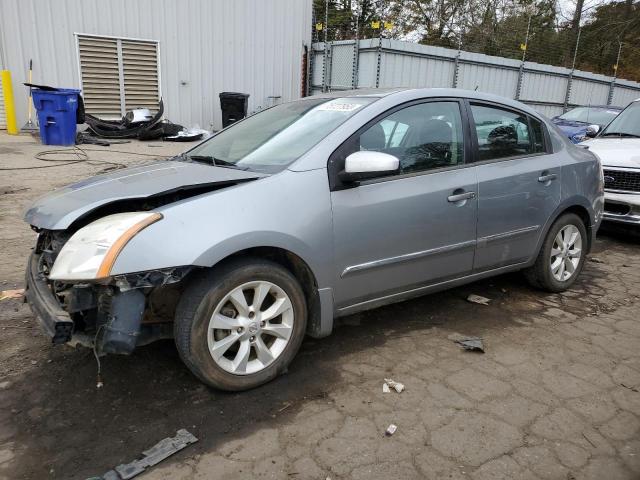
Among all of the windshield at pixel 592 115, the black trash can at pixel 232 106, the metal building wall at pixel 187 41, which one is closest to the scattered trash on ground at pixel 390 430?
the windshield at pixel 592 115

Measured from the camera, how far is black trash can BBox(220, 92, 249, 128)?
13.4 meters

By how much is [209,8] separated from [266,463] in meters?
13.6

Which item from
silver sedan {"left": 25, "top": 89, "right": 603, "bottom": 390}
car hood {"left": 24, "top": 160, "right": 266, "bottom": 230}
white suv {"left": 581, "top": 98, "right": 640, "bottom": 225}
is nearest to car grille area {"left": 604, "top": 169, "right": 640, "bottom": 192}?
white suv {"left": 581, "top": 98, "right": 640, "bottom": 225}

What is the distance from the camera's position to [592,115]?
12.3 meters

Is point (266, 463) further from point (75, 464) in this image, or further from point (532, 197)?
point (532, 197)

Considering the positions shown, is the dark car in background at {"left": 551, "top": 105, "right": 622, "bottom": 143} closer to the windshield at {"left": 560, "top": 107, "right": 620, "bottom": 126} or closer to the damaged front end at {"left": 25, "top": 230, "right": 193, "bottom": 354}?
the windshield at {"left": 560, "top": 107, "right": 620, "bottom": 126}

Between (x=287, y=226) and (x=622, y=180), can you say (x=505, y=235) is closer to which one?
(x=287, y=226)

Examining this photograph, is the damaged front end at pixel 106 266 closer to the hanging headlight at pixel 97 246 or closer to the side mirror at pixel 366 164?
the hanging headlight at pixel 97 246

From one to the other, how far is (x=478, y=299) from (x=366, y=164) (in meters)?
1.91

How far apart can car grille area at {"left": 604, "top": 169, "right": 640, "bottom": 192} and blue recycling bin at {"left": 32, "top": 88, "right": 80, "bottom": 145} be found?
9.90 metres

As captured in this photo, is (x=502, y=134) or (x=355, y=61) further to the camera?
(x=355, y=61)

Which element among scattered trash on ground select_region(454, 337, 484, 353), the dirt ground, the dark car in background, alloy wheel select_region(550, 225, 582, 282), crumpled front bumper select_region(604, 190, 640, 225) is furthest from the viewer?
the dark car in background

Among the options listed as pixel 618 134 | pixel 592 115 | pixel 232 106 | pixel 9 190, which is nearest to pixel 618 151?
pixel 618 134

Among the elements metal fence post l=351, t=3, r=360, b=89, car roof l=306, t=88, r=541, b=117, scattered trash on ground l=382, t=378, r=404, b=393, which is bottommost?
scattered trash on ground l=382, t=378, r=404, b=393
